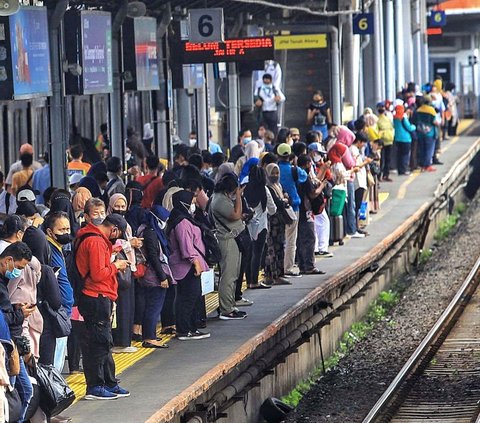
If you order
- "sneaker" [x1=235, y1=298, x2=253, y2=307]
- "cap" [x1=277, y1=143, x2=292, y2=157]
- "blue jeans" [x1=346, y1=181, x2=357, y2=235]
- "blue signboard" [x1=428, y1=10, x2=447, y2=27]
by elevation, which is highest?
"blue signboard" [x1=428, y1=10, x2=447, y2=27]

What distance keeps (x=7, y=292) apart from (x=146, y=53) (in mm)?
10929

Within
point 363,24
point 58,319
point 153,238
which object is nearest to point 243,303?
point 153,238

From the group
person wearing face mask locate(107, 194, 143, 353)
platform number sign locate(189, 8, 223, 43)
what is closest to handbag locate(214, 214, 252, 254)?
person wearing face mask locate(107, 194, 143, 353)

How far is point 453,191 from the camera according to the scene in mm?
33281

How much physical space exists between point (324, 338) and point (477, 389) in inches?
83.5

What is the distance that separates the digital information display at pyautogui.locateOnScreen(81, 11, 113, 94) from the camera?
1741 cm

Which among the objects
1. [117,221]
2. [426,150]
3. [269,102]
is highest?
[269,102]

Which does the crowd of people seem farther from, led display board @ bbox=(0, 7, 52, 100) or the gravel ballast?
the gravel ballast

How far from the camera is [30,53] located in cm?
1541

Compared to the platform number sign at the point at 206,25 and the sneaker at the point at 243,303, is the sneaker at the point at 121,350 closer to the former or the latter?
the sneaker at the point at 243,303

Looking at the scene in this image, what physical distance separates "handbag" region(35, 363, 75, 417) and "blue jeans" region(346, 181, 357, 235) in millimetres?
12236

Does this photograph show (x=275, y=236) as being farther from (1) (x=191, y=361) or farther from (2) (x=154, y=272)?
(1) (x=191, y=361)

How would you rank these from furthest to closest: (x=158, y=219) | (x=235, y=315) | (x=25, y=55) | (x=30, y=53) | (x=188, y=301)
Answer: (x=235, y=315) < (x=30, y=53) < (x=25, y=55) < (x=188, y=301) < (x=158, y=219)

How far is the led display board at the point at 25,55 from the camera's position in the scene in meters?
14.9
